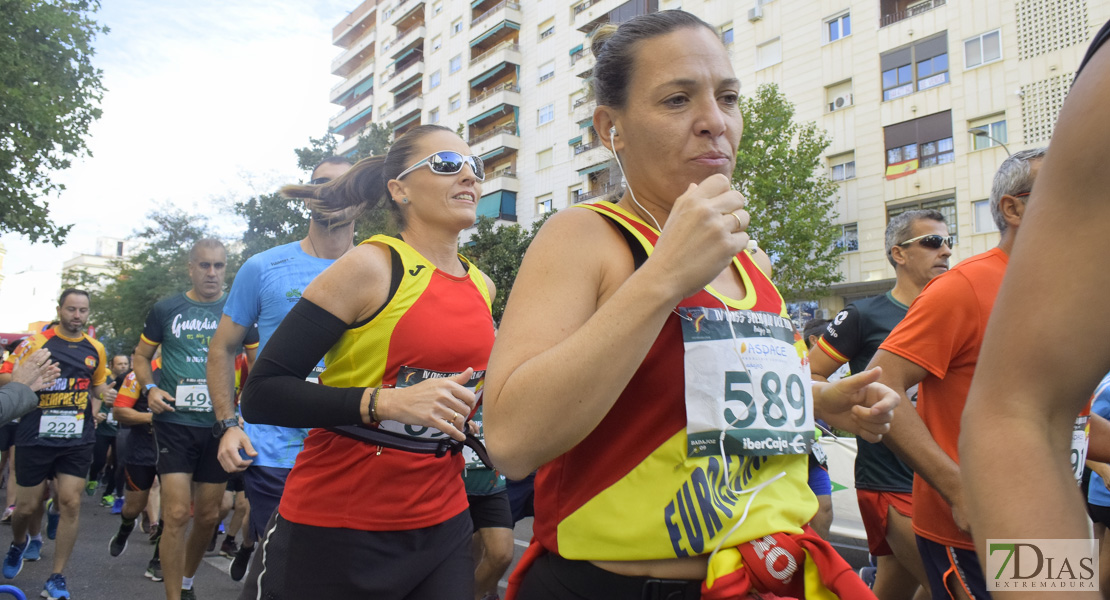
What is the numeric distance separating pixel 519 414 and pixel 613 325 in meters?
0.22

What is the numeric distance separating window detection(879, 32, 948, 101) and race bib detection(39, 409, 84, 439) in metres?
24.0

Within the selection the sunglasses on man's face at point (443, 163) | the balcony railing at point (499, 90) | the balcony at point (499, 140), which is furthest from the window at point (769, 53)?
the sunglasses on man's face at point (443, 163)

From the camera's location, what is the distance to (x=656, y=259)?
1279 mm

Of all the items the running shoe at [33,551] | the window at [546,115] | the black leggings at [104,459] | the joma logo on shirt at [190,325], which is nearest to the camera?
the joma logo on shirt at [190,325]

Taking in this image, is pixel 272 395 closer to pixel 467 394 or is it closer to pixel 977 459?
pixel 467 394

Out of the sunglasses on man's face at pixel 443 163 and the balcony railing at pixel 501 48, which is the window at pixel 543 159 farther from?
the sunglasses on man's face at pixel 443 163

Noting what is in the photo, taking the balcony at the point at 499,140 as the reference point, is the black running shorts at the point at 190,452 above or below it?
below

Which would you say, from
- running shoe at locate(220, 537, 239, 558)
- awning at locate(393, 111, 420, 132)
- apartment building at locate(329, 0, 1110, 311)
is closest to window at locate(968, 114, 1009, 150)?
apartment building at locate(329, 0, 1110, 311)

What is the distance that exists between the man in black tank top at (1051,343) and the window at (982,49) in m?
25.5

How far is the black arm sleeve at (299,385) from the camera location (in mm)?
2391

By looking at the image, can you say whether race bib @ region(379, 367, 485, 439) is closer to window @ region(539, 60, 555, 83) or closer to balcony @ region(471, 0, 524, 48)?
window @ region(539, 60, 555, 83)

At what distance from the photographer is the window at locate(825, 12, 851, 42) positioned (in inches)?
1025

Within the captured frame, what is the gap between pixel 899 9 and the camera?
25.1 metres

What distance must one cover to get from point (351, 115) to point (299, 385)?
59.2m
